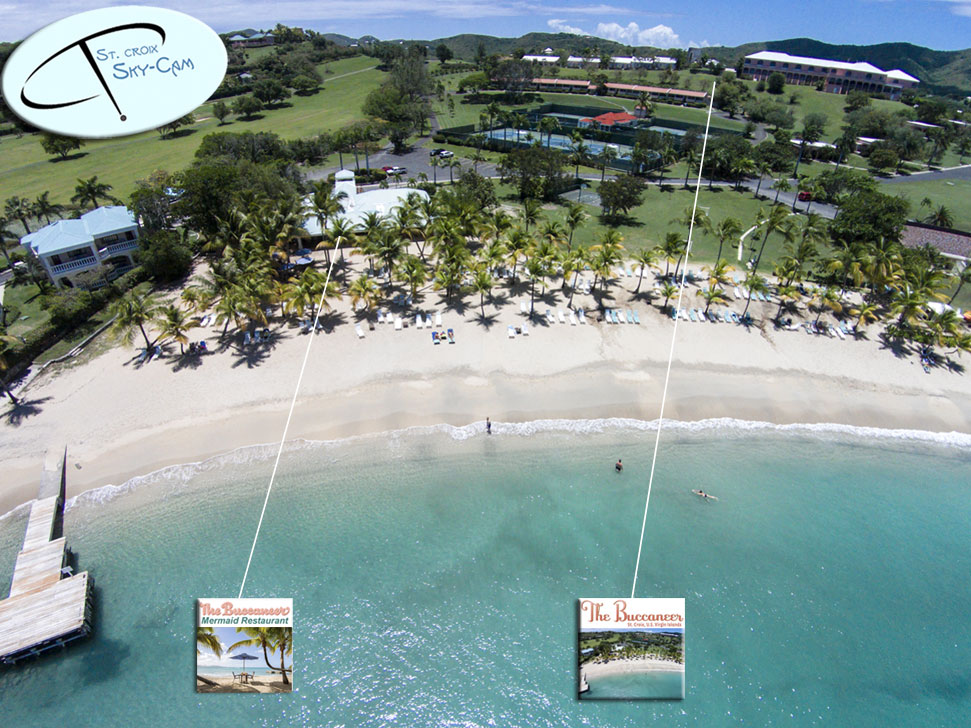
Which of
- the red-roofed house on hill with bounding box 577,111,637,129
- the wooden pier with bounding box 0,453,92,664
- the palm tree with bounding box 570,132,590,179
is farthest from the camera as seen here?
the red-roofed house on hill with bounding box 577,111,637,129

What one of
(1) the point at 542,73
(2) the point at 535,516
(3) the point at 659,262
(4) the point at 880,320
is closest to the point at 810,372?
(4) the point at 880,320

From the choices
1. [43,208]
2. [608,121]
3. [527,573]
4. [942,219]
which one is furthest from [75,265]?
[608,121]

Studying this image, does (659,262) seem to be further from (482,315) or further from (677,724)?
(677,724)

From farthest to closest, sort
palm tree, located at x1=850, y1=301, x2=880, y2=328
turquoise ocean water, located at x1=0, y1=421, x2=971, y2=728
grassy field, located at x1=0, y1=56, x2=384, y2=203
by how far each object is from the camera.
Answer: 1. grassy field, located at x1=0, y1=56, x2=384, y2=203
2. palm tree, located at x1=850, y1=301, x2=880, y2=328
3. turquoise ocean water, located at x1=0, y1=421, x2=971, y2=728

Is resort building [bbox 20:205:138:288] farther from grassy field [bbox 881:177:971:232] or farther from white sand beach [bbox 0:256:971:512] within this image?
grassy field [bbox 881:177:971:232]

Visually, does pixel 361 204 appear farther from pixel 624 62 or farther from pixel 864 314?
pixel 624 62

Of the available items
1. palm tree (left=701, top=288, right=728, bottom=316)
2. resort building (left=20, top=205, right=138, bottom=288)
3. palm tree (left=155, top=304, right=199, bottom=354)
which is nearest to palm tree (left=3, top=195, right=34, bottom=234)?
resort building (left=20, top=205, right=138, bottom=288)

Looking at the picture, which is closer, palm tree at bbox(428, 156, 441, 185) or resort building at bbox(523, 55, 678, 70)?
palm tree at bbox(428, 156, 441, 185)

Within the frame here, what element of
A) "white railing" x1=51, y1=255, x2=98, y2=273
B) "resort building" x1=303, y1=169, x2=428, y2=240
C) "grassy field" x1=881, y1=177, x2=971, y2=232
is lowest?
"grassy field" x1=881, y1=177, x2=971, y2=232
